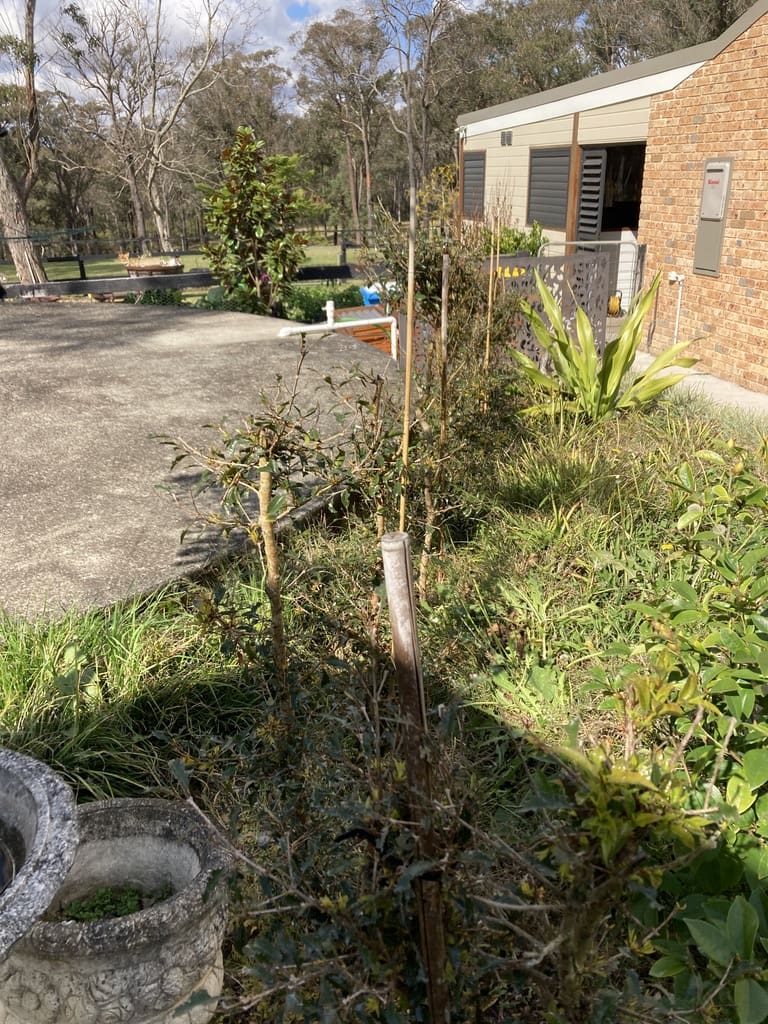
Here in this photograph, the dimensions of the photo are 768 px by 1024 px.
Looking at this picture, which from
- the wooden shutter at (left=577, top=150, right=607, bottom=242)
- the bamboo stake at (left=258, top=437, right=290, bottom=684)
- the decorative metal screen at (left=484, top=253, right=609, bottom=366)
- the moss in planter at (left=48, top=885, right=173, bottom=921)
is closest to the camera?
the moss in planter at (left=48, top=885, right=173, bottom=921)

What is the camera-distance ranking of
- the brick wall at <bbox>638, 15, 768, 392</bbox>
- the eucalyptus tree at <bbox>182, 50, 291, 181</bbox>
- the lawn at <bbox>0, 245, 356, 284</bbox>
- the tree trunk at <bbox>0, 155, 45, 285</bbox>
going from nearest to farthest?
the brick wall at <bbox>638, 15, 768, 392</bbox> < the tree trunk at <bbox>0, 155, 45, 285</bbox> < the lawn at <bbox>0, 245, 356, 284</bbox> < the eucalyptus tree at <bbox>182, 50, 291, 181</bbox>

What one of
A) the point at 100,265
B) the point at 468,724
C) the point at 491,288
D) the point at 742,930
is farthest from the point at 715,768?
the point at 100,265

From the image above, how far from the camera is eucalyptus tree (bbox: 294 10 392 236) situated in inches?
1286

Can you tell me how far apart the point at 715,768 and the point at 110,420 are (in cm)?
424

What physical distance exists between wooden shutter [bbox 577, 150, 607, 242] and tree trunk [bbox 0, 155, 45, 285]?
353 inches

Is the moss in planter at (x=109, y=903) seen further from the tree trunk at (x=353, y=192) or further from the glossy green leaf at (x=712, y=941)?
the tree trunk at (x=353, y=192)

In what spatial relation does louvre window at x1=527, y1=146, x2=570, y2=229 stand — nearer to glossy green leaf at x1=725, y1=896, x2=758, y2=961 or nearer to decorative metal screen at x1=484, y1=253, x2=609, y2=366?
decorative metal screen at x1=484, y1=253, x2=609, y2=366

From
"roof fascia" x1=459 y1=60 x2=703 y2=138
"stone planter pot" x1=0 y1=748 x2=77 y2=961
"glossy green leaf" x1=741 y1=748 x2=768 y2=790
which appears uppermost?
"roof fascia" x1=459 y1=60 x2=703 y2=138

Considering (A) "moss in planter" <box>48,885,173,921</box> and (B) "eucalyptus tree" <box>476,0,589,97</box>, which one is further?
(B) "eucalyptus tree" <box>476,0,589,97</box>

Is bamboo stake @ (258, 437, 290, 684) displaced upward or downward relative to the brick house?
downward

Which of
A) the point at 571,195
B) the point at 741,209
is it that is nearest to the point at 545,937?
the point at 741,209

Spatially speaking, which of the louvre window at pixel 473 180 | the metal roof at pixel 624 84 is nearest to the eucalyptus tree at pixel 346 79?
the louvre window at pixel 473 180

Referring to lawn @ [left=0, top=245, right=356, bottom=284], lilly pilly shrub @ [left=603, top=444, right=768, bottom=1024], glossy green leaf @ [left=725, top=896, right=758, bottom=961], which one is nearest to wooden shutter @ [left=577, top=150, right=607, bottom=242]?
lilly pilly shrub @ [left=603, top=444, right=768, bottom=1024]

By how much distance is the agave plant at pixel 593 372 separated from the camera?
5059 mm
